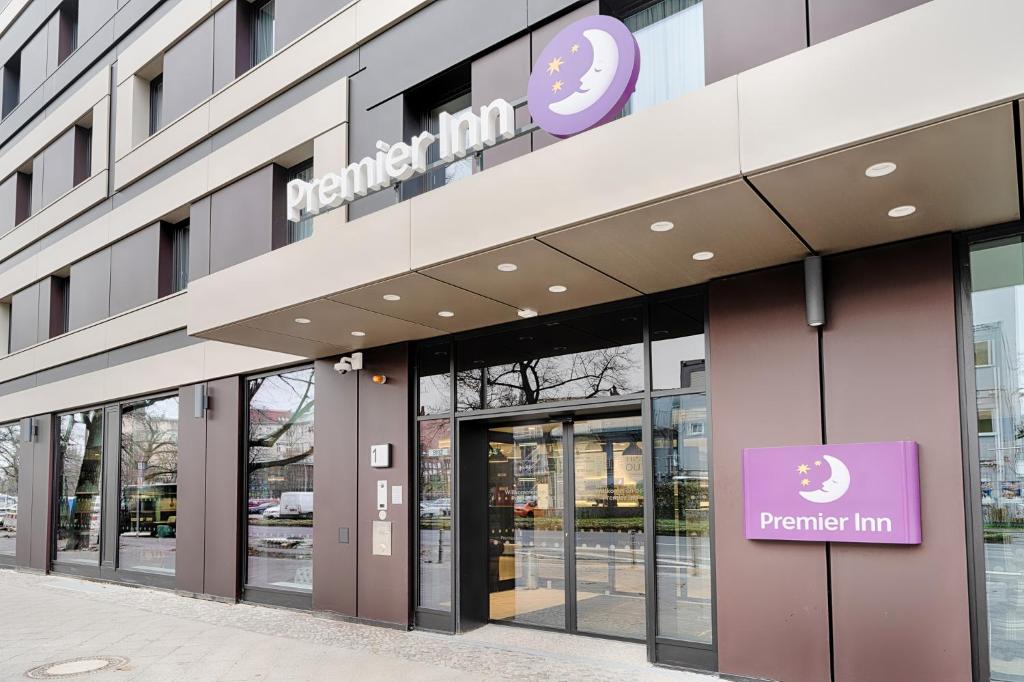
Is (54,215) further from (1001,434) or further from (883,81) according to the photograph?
(1001,434)

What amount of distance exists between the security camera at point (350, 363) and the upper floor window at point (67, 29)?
1190cm

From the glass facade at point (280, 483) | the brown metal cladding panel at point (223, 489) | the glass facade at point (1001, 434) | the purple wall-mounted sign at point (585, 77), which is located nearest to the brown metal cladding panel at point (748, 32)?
the purple wall-mounted sign at point (585, 77)

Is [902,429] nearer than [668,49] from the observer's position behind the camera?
Yes

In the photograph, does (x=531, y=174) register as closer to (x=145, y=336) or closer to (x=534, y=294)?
(x=534, y=294)

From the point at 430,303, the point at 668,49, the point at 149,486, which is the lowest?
the point at 149,486

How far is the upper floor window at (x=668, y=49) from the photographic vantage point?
7.87m

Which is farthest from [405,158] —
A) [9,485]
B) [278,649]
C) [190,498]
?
[9,485]

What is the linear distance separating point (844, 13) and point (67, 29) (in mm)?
17196

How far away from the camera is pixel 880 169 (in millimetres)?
5336

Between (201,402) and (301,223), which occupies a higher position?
(301,223)

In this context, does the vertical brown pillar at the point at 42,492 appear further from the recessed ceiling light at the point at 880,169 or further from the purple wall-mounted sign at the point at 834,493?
the recessed ceiling light at the point at 880,169

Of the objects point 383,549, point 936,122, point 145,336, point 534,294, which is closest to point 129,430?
point 145,336

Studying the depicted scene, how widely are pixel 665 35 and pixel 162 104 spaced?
32.8 ft

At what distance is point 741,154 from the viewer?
545 centimetres
